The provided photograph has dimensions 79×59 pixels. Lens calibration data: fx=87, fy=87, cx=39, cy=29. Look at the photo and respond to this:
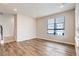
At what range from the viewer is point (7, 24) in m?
5.36

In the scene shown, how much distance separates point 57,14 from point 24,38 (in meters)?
2.91

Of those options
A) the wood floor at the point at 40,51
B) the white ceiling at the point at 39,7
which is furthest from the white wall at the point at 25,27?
the wood floor at the point at 40,51

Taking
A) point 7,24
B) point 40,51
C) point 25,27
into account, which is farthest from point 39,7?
point 7,24

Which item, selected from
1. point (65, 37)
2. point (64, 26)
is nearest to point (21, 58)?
point (64, 26)

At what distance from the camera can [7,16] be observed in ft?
17.1

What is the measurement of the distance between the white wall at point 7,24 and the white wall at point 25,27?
1.55ft

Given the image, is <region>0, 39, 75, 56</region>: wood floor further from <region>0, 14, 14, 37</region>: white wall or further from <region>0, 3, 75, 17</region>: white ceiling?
<region>0, 14, 14, 37</region>: white wall

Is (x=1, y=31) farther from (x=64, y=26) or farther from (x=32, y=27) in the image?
(x=64, y=26)

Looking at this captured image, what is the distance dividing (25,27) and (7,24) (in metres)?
1.12

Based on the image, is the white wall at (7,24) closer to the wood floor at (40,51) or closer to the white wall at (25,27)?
the white wall at (25,27)

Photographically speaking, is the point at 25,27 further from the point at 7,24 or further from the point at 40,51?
the point at 40,51

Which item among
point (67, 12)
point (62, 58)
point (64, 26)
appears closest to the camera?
point (62, 58)

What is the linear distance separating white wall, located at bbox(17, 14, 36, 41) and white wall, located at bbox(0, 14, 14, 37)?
473mm

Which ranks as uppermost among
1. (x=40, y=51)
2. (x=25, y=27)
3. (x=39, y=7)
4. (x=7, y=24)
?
(x=39, y=7)
